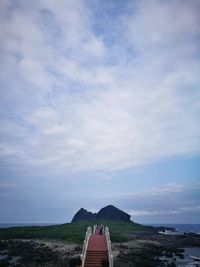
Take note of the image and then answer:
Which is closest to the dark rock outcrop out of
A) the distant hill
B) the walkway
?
the distant hill

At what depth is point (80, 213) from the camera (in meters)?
98.1

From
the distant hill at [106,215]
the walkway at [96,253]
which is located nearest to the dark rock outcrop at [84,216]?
the distant hill at [106,215]

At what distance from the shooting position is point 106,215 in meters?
95.0

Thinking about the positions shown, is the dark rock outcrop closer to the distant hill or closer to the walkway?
the distant hill

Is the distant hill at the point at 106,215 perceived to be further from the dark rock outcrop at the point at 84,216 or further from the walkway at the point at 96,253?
the walkway at the point at 96,253

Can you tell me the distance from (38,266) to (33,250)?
8.54m

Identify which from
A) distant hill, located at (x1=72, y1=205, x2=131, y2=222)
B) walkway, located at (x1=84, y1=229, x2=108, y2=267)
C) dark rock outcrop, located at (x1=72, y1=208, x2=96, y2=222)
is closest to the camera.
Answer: walkway, located at (x1=84, y1=229, x2=108, y2=267)

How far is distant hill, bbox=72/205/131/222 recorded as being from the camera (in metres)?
93.8

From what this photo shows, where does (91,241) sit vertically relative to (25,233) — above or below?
below

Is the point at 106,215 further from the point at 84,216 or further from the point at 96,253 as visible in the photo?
the point at 96,253

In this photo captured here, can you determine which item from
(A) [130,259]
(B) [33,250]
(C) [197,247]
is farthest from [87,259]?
(C) [197,247]

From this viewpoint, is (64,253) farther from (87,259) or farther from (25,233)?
(25,233)

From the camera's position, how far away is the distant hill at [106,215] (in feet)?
308

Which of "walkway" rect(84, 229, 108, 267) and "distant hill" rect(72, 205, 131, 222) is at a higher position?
"distant hill" rect(72, 205, 131, 222)
